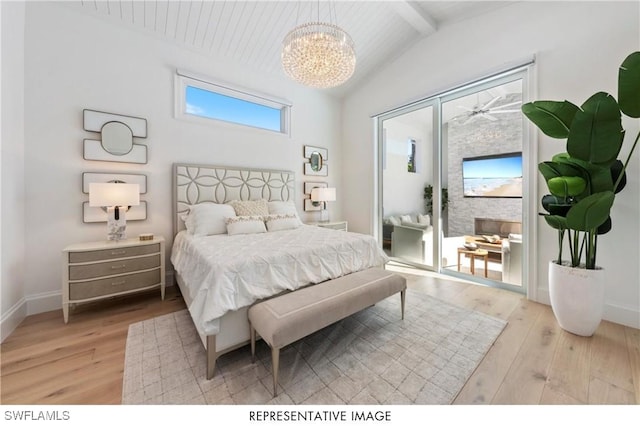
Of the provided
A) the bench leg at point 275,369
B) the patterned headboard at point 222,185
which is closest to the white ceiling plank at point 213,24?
the patterned headboard at point 222,185

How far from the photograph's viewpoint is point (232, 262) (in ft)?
5.22

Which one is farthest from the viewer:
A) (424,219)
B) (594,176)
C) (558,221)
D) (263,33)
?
(424,219)

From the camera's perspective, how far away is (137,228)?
110 inches

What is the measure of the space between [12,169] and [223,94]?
2338 millimetres

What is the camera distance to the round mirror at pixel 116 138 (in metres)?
2.55

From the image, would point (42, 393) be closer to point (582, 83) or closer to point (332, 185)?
point (332, 185)

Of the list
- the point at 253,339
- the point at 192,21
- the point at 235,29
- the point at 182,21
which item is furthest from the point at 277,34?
the point at 253,339

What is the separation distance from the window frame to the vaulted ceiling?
39 centimetres

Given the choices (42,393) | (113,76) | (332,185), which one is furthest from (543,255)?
(113,76)

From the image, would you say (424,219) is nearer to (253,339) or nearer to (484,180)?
(484,180)

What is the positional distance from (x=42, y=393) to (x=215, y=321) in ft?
3.42

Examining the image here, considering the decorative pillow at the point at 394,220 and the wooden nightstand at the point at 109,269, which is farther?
the decorative pillow at the point at 394,220

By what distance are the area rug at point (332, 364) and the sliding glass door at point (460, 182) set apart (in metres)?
1.32

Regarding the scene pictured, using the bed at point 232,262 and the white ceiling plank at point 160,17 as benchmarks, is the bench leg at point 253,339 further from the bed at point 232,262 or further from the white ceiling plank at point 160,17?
the white ceiling plank at point 160,17
